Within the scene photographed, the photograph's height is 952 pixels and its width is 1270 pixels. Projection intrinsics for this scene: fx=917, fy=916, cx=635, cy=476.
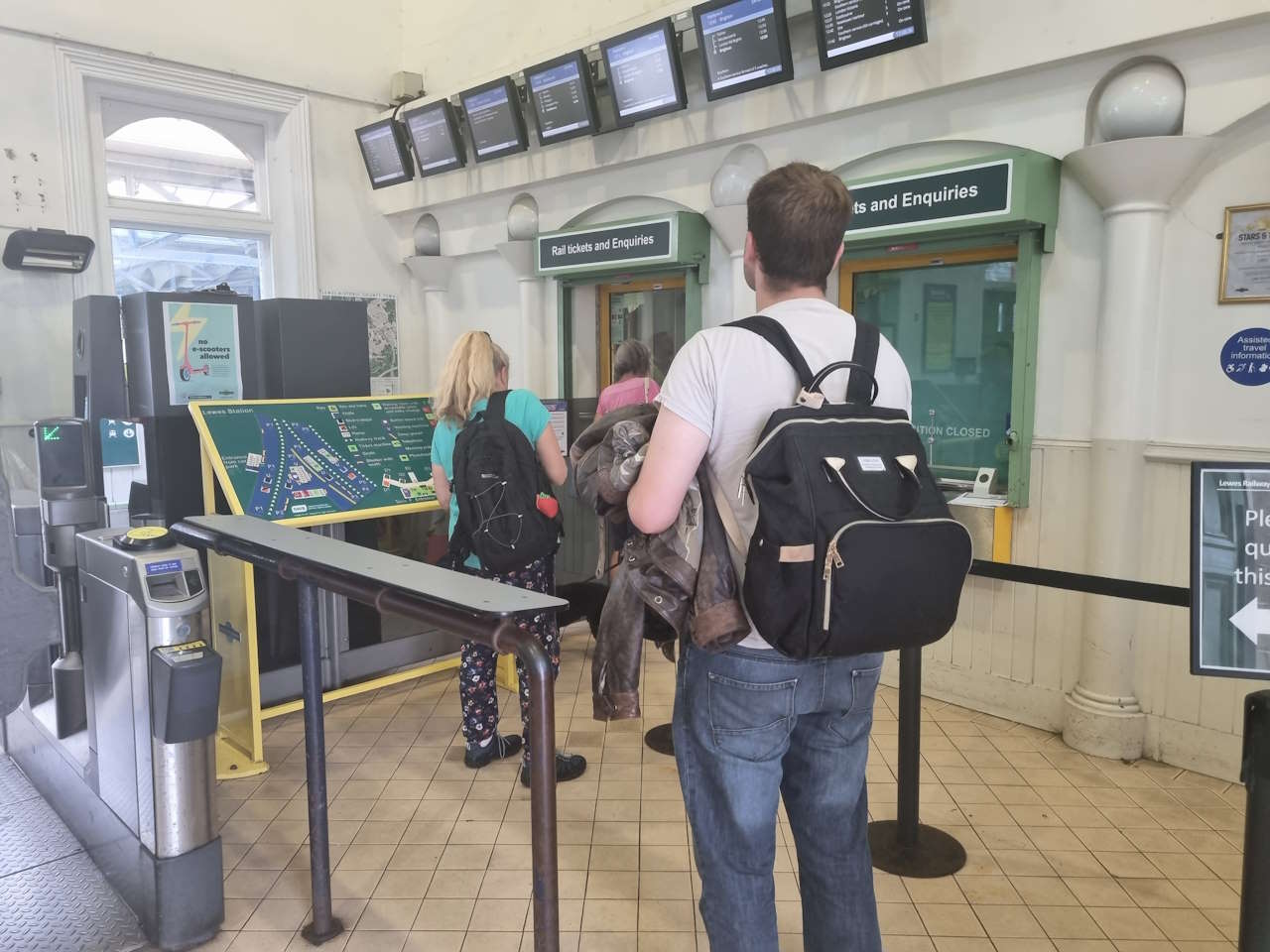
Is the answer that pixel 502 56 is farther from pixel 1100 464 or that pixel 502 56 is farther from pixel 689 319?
pixel 1100 464

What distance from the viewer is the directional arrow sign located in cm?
149

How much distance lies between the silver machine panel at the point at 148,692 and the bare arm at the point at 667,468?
1354mm

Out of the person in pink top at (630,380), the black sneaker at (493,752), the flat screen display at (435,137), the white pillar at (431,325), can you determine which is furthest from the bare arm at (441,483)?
the white pillar at (431,325)

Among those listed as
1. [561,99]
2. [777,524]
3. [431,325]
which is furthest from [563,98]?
[777,524]

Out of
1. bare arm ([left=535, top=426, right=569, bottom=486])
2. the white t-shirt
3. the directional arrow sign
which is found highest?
the white t-shirt

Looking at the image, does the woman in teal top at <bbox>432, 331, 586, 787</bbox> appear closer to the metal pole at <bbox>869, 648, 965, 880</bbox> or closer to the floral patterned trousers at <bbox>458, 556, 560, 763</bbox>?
the floral patterned trousers at <bbox>458, 556, 560, 763</bbox>

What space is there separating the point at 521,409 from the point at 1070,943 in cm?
211

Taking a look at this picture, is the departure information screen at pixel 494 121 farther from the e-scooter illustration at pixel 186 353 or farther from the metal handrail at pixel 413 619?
the metal handrail at pixel 413 619

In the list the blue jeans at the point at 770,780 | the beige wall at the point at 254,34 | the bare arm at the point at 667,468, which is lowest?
the blue jeans at the point at 770,780

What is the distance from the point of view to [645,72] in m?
4.55

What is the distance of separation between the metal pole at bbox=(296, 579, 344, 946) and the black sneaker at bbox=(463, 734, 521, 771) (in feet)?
3.04

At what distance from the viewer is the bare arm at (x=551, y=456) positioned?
303 cm

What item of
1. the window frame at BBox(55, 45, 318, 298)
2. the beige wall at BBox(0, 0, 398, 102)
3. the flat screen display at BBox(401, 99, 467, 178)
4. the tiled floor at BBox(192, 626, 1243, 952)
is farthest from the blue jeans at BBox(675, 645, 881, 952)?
the beige wall at BBox(0, 0, 398, 102)

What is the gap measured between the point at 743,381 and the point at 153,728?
168 centimetres
